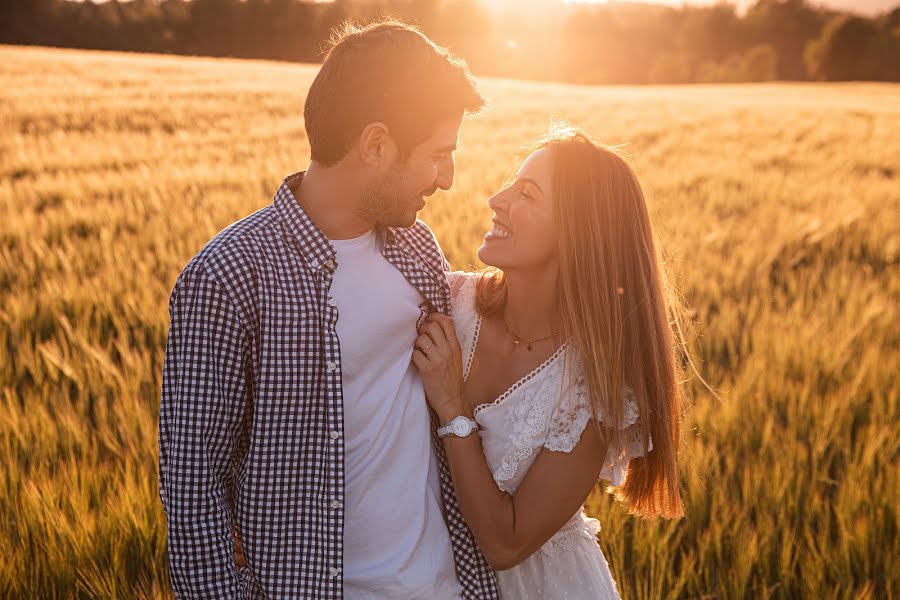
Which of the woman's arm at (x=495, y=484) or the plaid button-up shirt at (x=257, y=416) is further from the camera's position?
the woman's arm at (x=495, y=484)

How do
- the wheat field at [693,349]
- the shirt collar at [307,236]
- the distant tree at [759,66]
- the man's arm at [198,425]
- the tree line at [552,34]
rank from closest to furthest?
1. the man's arm at [198,425]
2. the shirt collar at [307,236]
3. the wheat field at [693,349]
4. the tree line at [552,34]
5. the distant tree at [759,66]

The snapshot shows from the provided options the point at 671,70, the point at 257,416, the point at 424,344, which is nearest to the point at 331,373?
the point at 257,416

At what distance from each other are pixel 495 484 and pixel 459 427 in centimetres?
16

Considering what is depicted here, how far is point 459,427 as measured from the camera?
1.72 meters

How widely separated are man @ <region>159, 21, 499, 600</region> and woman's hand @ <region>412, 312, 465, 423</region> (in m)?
0.05

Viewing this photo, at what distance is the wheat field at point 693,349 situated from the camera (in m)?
2.33

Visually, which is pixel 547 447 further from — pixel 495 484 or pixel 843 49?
pixel 843 49

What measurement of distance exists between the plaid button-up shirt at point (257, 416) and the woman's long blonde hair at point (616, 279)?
1.94 feet

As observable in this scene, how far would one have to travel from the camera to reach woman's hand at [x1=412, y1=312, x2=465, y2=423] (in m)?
1.74

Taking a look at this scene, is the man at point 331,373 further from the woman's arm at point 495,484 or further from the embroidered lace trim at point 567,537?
the embroidered lace trim at point 567,537

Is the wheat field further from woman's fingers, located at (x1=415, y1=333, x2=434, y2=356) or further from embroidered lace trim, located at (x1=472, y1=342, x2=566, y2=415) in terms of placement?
woman's fingers, located at (x1=415, y1=333, x2=434, y2=356)

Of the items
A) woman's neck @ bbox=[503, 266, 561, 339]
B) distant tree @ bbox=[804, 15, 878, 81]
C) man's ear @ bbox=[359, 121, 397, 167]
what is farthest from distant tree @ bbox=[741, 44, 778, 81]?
man's ear @ bbox=[359, 121, 397, 167]

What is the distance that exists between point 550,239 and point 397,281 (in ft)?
1.33

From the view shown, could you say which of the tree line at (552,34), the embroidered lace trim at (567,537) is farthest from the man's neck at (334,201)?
the tree line at (552,34)
